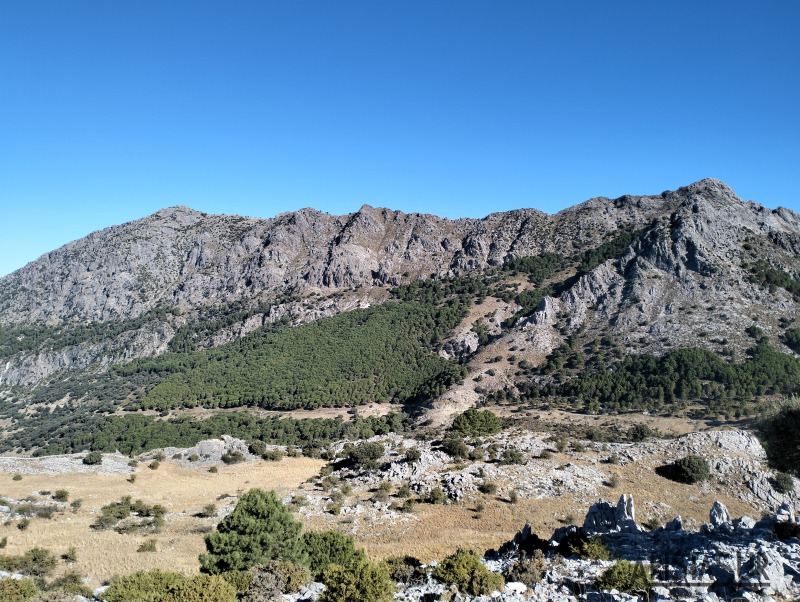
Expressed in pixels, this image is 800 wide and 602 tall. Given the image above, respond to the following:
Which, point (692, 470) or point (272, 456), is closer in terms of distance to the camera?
point (692, 470)

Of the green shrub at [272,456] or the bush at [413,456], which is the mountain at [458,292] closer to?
A: the green shrub at [272,456]

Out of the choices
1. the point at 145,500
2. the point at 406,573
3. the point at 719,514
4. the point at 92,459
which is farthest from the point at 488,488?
the point at 92,459

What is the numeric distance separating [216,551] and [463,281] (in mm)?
133203

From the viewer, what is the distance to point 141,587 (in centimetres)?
1603

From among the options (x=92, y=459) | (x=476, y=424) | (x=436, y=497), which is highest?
(x=92, y=459)

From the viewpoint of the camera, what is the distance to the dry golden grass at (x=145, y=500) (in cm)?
2423

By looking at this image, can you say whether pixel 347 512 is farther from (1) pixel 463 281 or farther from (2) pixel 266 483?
(1) pixel 463 281

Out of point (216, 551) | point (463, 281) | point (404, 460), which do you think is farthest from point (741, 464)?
point (463, 281)

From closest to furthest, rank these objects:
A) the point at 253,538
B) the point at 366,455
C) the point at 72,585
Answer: the point at 72,585, the point at 253,538, the point at 366,455

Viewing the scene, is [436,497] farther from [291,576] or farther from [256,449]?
[256,449]

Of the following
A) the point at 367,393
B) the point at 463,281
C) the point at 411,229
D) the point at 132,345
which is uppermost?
the point at 411,229

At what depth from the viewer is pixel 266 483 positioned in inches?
1612

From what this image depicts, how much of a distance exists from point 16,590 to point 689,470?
135ft

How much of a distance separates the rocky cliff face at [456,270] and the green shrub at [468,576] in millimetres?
83506
